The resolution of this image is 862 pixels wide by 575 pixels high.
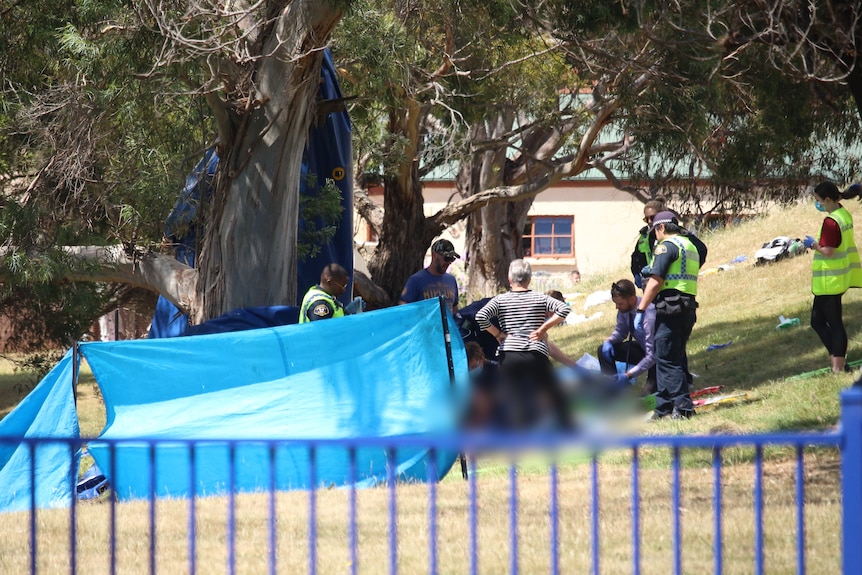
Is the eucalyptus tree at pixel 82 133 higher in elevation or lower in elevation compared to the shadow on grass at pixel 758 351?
higher

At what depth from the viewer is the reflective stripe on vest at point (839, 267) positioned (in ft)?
32.2

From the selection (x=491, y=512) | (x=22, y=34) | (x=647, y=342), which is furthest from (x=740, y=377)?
(x=22, y=34)

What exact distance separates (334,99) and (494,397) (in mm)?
5094

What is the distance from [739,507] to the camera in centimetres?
620

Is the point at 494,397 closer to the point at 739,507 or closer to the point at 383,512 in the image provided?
the point at 383,512

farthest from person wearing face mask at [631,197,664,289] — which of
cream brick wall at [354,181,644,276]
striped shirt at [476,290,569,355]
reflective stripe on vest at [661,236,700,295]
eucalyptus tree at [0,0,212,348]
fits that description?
cream brick wall at [354,181,644,276]

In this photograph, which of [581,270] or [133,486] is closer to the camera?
[133,486]

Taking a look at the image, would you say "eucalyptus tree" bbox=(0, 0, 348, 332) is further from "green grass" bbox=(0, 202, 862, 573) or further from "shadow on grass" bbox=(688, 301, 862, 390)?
"shadow on grass" bbox=(688, 301, 862, 390)

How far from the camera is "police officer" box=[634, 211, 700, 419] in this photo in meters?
9.03

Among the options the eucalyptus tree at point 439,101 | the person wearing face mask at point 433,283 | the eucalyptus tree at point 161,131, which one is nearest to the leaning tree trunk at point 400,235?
the eucalyptus tree at point 439,101

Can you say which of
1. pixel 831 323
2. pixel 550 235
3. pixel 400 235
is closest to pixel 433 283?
pixel 831 323

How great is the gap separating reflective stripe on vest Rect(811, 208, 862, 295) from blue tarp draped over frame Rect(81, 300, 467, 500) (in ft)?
12.8

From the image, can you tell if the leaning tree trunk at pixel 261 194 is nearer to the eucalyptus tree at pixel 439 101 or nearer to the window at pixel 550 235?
the eucalyptus tree at pixel 439 101

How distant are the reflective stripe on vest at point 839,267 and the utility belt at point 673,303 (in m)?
1.57
